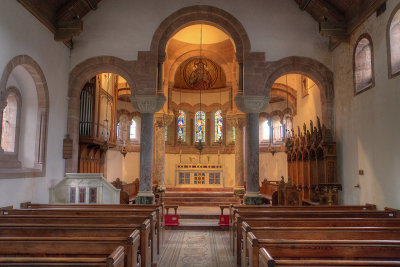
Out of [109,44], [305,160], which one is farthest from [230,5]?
[305,160]

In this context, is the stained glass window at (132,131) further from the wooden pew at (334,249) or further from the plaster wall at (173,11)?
the wooden pew at (334,249)

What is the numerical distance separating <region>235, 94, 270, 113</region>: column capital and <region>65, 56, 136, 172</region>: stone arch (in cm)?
379

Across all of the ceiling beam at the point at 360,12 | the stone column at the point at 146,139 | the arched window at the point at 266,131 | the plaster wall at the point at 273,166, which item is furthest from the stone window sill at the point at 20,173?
the arched window at the point at 266,131

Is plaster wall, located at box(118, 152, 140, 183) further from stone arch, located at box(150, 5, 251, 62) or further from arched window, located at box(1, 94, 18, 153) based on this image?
arched window, located at box(1, 94, 18, 153)

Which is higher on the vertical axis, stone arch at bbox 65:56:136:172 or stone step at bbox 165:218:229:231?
stone arch at bbox 65:56:136:172

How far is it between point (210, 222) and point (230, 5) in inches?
302

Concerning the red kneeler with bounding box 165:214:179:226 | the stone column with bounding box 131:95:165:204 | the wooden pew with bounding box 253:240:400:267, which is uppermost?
the stone column with bounding box 131:95:165:204

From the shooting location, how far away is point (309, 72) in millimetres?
11734

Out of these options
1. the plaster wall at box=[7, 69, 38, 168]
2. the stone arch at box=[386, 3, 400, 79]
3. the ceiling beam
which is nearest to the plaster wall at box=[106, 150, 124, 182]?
the plaster wall at box=[7, 69, 38, 168]

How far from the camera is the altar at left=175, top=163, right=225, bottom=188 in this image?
1664cm

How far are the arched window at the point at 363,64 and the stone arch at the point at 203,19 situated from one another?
3600mm

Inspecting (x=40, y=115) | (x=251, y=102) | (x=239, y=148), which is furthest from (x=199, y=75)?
(x=40, y=115)

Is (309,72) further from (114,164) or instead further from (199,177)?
(114,164)

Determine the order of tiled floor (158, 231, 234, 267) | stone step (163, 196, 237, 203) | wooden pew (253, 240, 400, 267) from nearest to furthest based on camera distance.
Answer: wooden pew (253, 240, 400, 267), tiled floor (158, 231, 234, 267), stone step (163, 196, 237, 203)
